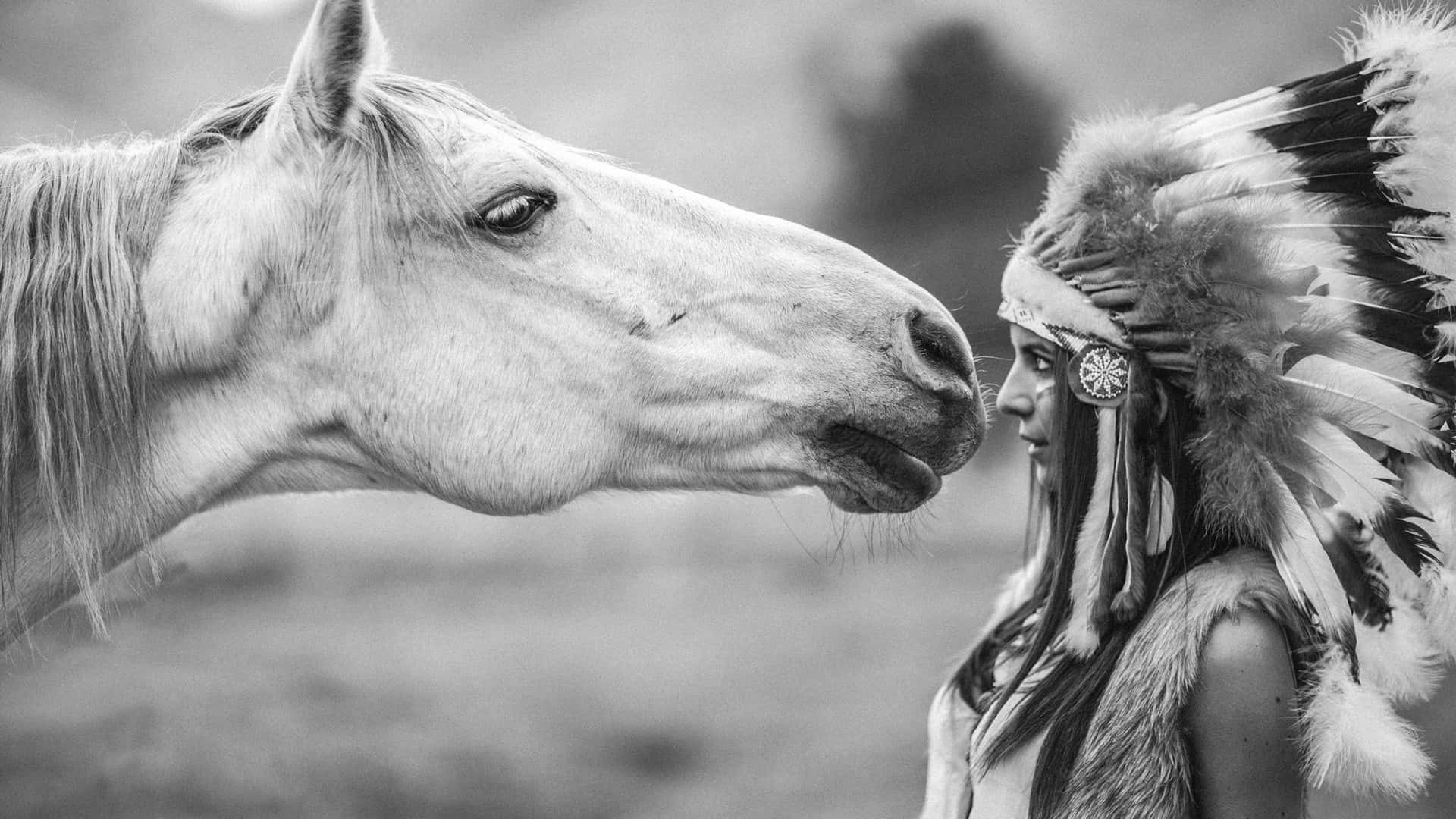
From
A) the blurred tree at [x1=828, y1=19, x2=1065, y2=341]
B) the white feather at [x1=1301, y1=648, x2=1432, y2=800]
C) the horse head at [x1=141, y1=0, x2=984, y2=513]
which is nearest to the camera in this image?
the white feather at [x1=1301, y1=648, x2=1432, y2=800]

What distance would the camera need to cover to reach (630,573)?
16.5 feet

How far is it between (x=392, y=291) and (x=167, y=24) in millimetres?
4274

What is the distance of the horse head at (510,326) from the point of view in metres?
1.26

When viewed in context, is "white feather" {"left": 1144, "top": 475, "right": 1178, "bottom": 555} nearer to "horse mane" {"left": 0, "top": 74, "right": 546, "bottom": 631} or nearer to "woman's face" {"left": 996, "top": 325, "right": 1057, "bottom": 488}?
"woman's face" {"left": 996, "top": 325, "right": 1057, "bottom": 488}

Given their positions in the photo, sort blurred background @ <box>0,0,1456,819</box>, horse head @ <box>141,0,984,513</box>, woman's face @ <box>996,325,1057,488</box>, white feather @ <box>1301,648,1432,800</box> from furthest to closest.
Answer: blurred background @ <box>0,0,1456,819</box>
woman's face @ <box>996,325,1057,488</box>
horse head @ <box>141,0,984,513</box>
white feather @ <box>1301,648,1432,800</box>

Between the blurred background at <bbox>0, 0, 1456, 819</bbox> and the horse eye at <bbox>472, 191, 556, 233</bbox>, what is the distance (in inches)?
107

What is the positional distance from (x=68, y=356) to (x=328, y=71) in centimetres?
52

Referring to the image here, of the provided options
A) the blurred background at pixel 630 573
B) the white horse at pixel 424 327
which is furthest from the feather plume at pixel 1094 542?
the blurred background at pixel 630 573

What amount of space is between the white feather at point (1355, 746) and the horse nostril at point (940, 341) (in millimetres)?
602

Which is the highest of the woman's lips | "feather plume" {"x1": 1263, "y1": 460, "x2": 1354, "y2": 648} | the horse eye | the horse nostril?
the horse eye

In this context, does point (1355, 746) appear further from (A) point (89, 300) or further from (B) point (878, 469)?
(A) point (89, 300)

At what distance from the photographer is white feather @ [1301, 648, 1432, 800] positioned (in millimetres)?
1056

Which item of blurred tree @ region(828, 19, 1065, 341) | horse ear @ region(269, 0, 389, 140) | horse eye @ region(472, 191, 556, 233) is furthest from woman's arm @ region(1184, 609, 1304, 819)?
blurred tree @ region(828, 19, 1065, 341)

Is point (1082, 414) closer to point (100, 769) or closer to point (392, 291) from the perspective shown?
point (392, 291)
